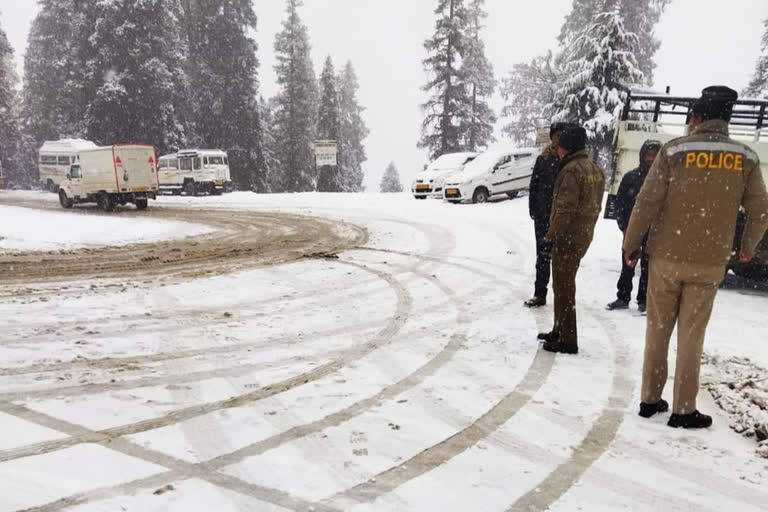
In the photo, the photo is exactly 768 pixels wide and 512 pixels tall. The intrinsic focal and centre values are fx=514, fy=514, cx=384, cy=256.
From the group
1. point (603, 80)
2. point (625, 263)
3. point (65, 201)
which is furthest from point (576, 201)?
point (65, 201)

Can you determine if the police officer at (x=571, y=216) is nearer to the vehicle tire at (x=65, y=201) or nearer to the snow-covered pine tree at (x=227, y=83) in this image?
the vehicle tire at (x=65, y=201)

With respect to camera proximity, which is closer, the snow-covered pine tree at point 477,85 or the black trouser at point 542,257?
the black trouser at point 542,257

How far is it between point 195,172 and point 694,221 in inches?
1135

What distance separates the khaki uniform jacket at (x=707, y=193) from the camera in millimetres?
3189

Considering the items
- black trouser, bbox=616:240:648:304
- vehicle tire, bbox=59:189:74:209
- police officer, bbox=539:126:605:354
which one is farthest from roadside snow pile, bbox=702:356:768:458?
vehicle tire, bbox=59:189:74:209

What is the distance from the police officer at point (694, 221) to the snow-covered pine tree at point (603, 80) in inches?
751

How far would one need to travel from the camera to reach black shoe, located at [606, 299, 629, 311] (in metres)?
6.40

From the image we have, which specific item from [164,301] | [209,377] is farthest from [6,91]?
[209,377]

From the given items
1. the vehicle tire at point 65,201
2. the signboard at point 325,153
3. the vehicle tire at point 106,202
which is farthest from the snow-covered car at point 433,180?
the vehicle tire at point 65,201

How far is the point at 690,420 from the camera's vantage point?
343 cm

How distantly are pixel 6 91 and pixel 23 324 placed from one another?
38714 mm

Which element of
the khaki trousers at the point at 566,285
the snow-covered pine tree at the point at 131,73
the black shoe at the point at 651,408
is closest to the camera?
the black shoe at the point at 651,408

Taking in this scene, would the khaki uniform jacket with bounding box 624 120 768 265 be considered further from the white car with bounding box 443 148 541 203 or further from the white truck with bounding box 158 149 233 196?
the white truck with bounding box 158 149 233 196

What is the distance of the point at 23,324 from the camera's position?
5.42 meters
